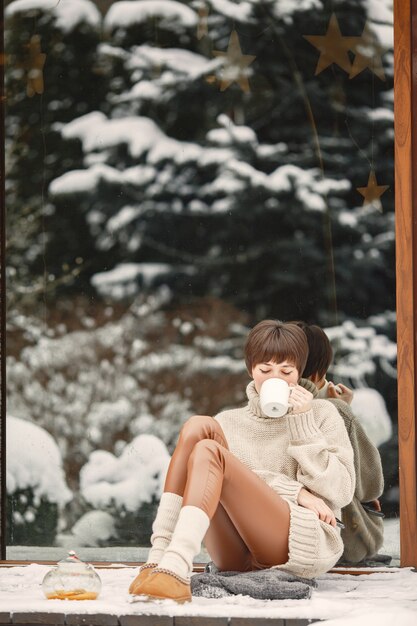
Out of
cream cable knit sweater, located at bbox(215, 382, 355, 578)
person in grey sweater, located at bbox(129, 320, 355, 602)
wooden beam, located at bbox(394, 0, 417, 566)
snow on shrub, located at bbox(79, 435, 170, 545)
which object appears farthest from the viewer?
snow on shrub, located at bbox(79, 435, 170, 545)

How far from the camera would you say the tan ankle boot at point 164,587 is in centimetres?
312

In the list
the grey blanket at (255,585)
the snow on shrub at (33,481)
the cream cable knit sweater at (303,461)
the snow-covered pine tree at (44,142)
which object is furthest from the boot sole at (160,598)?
the snow-covered pine tree at (44,142)

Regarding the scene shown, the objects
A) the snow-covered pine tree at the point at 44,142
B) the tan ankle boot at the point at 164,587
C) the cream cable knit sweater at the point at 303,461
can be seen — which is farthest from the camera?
the snow-covered pine tree at the point at 44,142

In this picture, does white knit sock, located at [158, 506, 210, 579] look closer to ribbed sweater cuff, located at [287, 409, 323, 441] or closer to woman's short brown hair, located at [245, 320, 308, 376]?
ribbed sweater cuff, located at [287, 409, 323, 441]

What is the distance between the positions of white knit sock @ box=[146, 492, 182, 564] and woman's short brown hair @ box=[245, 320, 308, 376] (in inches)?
23.5

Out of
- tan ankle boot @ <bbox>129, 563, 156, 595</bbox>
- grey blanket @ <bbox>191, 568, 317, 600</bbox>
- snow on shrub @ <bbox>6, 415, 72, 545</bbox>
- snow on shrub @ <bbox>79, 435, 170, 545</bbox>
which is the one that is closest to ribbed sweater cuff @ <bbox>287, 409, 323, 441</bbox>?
grey blanket @ <bbox>191, 568, 317, 600</bbox>

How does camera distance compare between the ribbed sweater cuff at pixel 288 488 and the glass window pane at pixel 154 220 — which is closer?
the ribbed sweater cuff at pixel 288 488

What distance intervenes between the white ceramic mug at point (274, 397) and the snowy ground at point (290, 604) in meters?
0.58

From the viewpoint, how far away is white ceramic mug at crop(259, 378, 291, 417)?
11.6 ft

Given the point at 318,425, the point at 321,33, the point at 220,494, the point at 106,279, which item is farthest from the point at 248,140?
the point at 220,494

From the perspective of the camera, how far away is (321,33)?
4711 mm

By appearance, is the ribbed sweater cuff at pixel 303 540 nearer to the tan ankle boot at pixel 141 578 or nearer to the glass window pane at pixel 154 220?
the tan ankle boot at pixel 141 578

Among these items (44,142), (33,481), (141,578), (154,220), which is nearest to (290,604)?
(141,578)

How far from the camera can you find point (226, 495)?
3.44m
